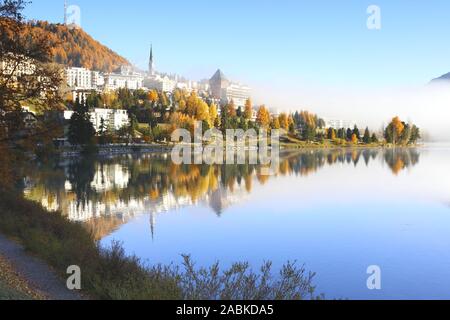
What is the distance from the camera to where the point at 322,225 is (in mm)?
20578

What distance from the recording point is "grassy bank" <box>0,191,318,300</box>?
845 cm

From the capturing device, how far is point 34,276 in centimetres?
1024

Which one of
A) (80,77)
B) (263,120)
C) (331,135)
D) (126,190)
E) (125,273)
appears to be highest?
(80,77)

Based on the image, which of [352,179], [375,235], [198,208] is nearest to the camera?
[375,235]

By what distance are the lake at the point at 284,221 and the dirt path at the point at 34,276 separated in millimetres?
4115

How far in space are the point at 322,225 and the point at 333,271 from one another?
7239 millimetres

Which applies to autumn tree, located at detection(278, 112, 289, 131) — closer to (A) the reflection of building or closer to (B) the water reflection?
(B) the water reflection

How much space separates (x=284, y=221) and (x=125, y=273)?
39.9ft

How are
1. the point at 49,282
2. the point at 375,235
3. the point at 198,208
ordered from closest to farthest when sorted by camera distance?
1. the point at 49,282
2. the point at 375,235
3. the point at 198,208

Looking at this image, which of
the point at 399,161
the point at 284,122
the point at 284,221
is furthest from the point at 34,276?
the point at 284,122

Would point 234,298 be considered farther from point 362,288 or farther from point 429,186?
point 429,186

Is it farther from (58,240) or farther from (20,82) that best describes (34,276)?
(20,82)

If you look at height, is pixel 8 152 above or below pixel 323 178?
above
